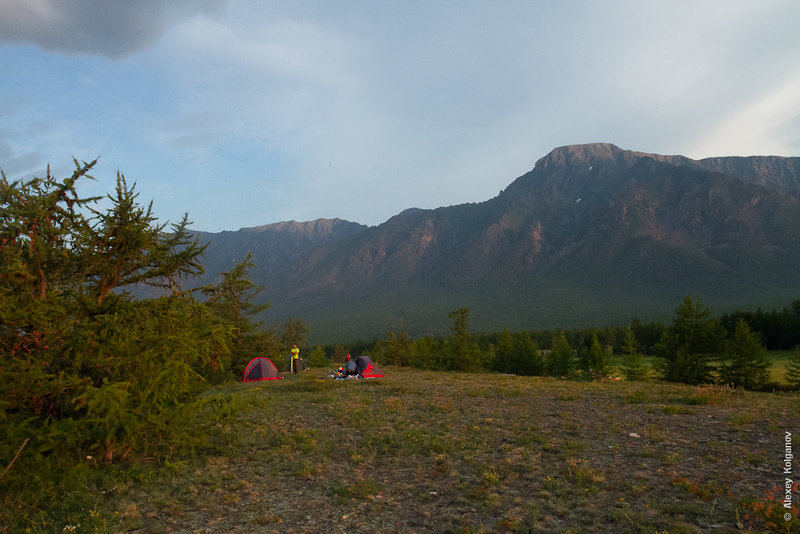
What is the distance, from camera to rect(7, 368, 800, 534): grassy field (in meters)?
5.39

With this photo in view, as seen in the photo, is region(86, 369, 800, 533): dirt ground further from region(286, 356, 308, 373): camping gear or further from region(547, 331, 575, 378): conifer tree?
region(547, 331, 575, 378): conifer tree

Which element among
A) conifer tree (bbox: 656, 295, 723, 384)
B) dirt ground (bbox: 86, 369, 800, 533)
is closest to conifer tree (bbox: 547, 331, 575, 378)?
conifer tree (bbox: 656, 295, 723, 384)

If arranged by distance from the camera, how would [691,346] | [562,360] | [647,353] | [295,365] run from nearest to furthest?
[691,346] → [295,365] → [562,360] → [647,353]

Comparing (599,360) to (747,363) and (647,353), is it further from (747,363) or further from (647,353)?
(647,353)

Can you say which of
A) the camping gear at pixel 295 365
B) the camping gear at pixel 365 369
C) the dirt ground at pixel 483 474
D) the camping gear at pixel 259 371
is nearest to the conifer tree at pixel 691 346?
the dirt ground at pixel 483 474

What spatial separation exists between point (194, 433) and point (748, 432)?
37.7 feet

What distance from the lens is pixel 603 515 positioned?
17.5ft

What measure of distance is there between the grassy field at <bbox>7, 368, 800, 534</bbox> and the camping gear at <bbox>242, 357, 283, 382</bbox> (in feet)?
41.9

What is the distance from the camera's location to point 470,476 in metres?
Result: 7.06

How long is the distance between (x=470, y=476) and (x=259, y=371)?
19487mm

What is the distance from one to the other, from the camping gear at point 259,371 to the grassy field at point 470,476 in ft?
41.9

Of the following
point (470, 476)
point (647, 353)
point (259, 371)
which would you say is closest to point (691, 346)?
point (470, 476)

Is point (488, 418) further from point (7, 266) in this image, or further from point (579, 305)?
point (579, 305)

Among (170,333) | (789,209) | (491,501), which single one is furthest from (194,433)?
(789,209)
